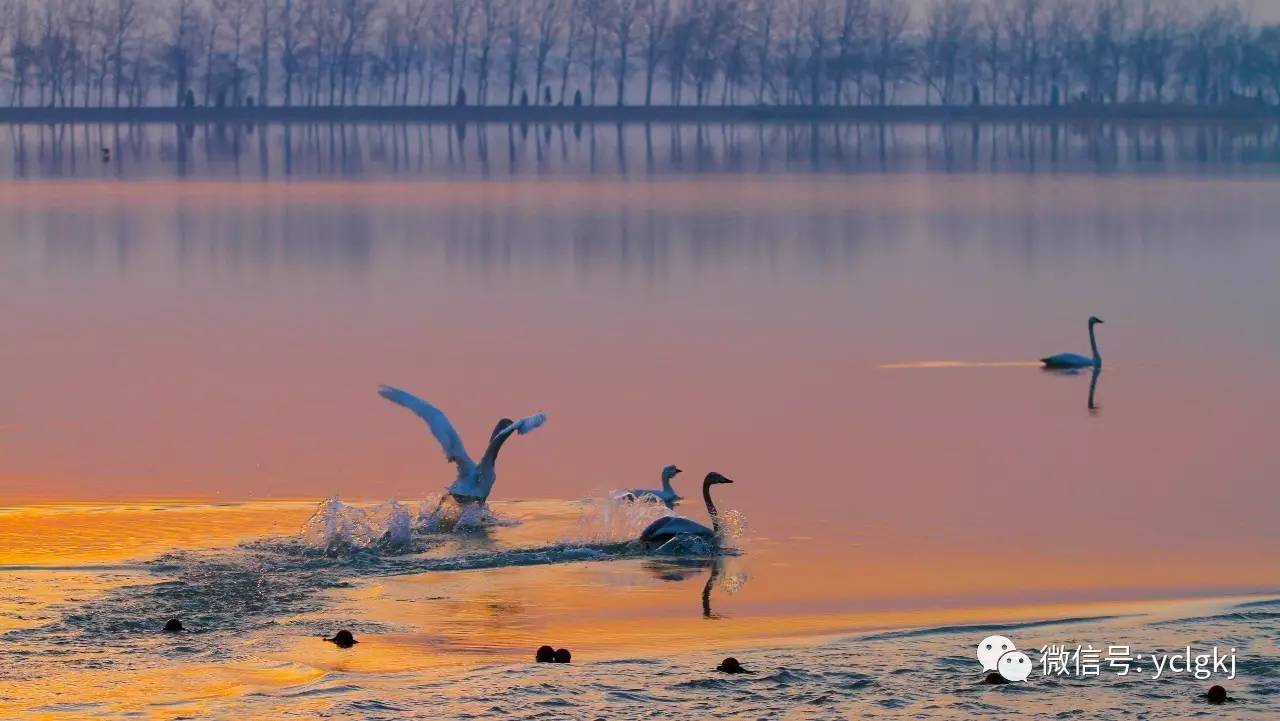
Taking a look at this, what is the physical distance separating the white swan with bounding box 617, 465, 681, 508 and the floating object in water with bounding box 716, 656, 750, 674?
368cm

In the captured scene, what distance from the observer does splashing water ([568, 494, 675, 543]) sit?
13.9 m

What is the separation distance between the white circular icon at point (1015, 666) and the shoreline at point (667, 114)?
4947 inches

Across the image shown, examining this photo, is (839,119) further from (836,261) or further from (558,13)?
(836,261)

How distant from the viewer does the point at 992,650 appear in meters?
10.7

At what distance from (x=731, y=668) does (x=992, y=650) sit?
1.22 metres

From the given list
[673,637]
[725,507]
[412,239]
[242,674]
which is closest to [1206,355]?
[725,507]

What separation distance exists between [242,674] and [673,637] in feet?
7.60

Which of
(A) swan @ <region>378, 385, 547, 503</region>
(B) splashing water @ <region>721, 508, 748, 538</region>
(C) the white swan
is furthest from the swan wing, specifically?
(B) splashing water @ <region>721, 508, 748, 538</region>

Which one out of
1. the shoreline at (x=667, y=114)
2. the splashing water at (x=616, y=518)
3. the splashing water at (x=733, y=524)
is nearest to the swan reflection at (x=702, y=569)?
the splashing water at (x=616, y=518)

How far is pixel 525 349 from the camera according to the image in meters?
24.7

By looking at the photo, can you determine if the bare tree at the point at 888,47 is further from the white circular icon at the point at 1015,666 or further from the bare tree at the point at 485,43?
the white circular icon at the point at 1015,666

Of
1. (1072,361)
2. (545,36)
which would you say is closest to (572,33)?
(545,36)

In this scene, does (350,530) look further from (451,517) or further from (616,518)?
(616,518)

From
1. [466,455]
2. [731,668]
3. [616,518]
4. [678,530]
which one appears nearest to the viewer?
[731,668]
